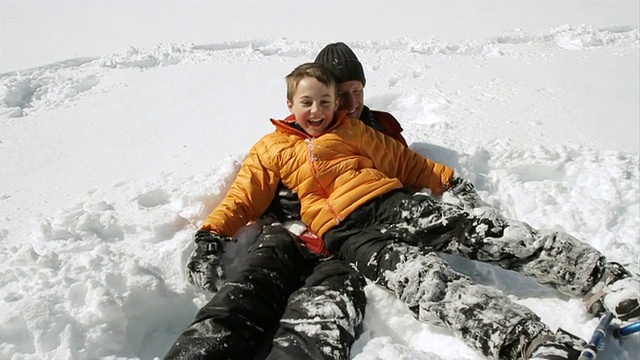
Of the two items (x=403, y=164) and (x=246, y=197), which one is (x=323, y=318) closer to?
(x=246, y=197)

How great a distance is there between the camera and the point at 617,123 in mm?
3510

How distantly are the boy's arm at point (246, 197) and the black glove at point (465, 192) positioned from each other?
2.95 ft

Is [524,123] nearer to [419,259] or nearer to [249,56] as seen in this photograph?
[419,259]

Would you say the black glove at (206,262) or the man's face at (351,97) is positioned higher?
the man's face at (351,97)

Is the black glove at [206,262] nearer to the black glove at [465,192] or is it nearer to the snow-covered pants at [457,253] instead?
the snow-covered pants at [457,253]

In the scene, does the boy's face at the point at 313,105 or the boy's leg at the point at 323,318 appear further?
the boy's face at the point at 313,105

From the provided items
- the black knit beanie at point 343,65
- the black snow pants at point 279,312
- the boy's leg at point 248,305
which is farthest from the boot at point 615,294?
the black knit beanie at point 343,65

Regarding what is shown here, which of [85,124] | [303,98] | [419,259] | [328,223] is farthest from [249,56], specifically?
[419,259]

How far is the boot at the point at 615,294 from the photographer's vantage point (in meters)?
1.82

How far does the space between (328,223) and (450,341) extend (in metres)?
0.76

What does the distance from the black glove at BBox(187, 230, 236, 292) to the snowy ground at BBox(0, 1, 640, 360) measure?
11cm

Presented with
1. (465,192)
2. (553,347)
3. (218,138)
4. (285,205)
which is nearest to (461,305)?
(553,347)

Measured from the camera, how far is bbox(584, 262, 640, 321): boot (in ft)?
5.98

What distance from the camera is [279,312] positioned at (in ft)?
7.03
